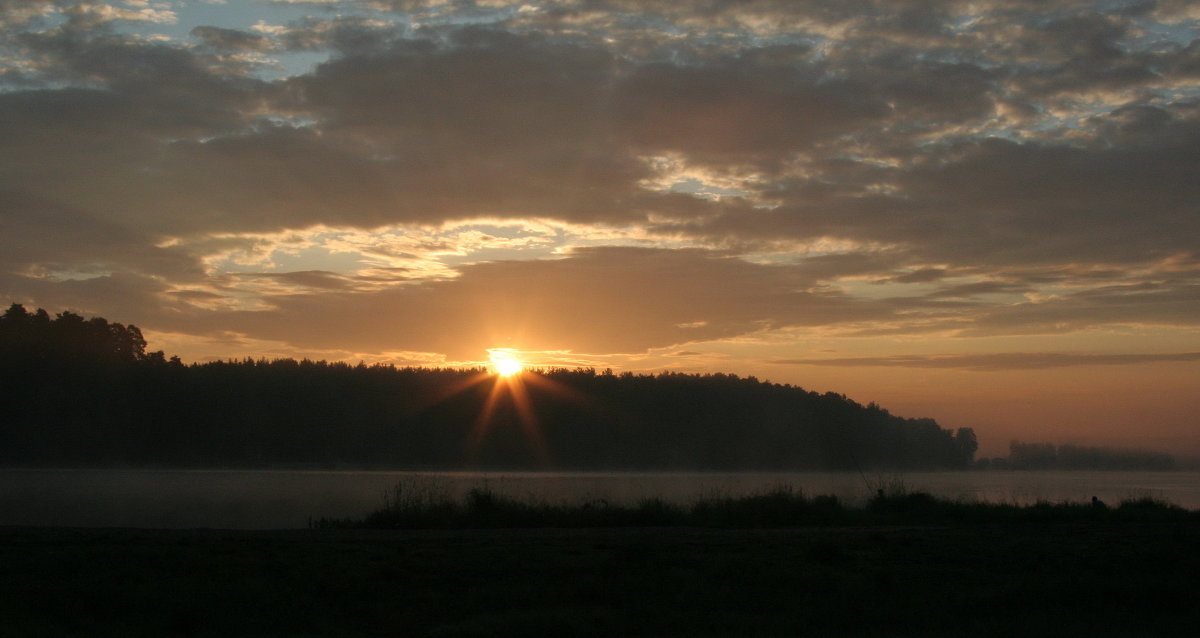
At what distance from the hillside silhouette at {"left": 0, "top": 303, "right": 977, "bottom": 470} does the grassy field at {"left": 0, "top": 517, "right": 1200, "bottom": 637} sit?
4311 cm

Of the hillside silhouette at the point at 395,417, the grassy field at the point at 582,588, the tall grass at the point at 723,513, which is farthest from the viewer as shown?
the hillside silhouette at the point at 395,417

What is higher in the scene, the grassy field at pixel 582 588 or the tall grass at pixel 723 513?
the grassy field at pixel 582 588

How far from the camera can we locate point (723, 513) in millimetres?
22172

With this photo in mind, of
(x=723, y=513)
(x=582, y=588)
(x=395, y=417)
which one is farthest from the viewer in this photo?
(x=395, y=417)

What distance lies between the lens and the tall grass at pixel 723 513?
2058 centimetres

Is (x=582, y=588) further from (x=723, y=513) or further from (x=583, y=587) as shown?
(x=723, y=513)

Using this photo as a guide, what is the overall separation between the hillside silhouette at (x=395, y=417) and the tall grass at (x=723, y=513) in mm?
30629

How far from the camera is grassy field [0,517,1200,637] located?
869 cm

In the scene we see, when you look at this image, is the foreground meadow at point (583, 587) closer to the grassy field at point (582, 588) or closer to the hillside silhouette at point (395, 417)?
the grassy field at point (582, 588)

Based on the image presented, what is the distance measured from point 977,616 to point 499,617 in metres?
4.98

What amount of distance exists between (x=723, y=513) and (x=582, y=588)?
12.3m

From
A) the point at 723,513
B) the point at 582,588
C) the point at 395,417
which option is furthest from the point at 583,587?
the point at 395,417

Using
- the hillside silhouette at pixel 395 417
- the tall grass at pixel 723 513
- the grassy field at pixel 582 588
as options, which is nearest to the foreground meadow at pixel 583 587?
the grassy field at pixel 582 588

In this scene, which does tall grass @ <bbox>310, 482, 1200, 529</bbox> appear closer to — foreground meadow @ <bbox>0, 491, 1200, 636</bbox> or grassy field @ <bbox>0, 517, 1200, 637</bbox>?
foreground meadow @ <bbox>0, 491, 1200, 636</bbox>
